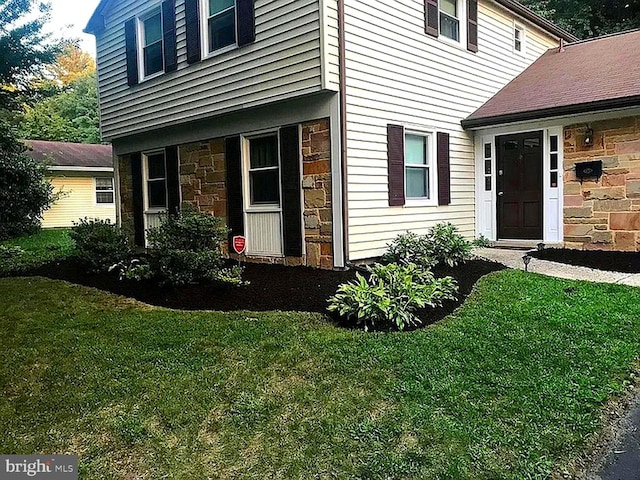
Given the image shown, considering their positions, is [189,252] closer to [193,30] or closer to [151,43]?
[193,30]

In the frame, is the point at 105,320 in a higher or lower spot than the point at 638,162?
lower

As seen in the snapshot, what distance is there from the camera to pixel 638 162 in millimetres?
7598

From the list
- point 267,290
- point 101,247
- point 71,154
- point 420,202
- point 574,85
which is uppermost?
point 71,154

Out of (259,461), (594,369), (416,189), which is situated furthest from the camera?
(416,189)

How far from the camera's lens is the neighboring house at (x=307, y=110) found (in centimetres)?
680

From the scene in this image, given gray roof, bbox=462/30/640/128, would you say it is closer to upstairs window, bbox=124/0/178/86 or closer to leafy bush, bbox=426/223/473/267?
leafy bush, bbox=426/223/473/267

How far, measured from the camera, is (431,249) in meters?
7.08

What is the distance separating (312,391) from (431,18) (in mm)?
7106

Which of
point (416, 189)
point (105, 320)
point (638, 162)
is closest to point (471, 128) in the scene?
point (416, 189)

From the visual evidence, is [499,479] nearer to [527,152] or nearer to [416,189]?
[416,189]

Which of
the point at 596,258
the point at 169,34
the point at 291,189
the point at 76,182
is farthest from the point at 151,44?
the point at 76,182

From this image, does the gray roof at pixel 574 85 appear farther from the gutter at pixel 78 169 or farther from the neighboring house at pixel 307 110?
the gutter at pixel 78 169

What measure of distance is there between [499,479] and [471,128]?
766cm

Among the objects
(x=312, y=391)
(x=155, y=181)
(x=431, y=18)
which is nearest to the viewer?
(x=312, y=391)
